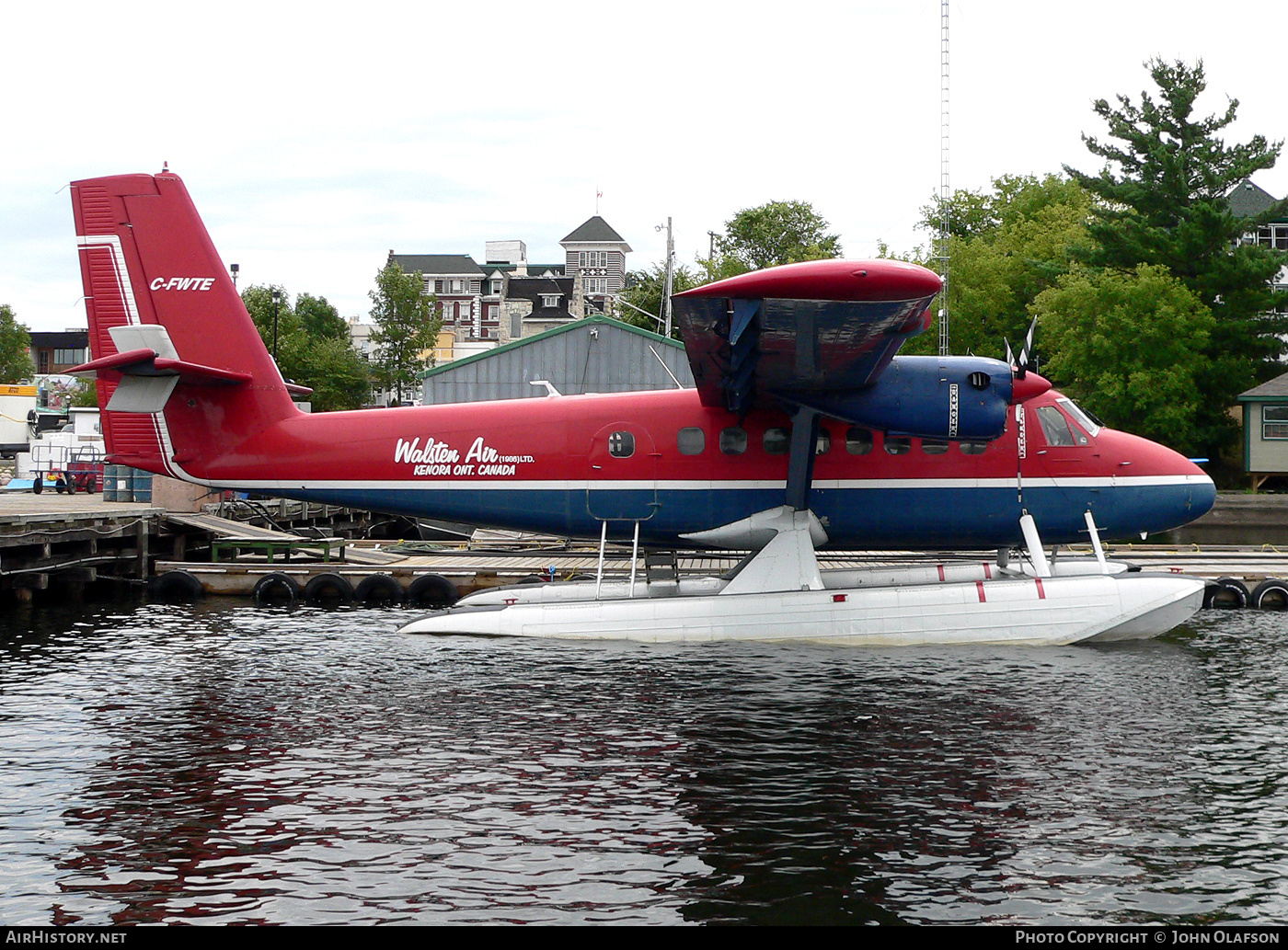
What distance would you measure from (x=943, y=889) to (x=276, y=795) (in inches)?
229

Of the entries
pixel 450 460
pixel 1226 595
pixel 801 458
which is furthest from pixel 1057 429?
pixel 450 460

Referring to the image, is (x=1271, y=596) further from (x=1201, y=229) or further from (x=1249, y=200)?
(x=1249, y=200)

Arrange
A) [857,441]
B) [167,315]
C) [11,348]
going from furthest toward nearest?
[11,348] → [167,315] → [857,441]

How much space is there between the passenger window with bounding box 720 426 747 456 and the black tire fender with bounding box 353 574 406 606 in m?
8.49

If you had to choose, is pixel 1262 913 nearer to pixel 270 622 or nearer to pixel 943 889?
pixel 943 889

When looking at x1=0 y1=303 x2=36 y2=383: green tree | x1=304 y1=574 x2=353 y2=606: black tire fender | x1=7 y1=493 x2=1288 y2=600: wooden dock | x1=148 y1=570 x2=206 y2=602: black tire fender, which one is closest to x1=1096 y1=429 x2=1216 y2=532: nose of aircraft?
x1=7 y1=493 x2=1288 y2=600: wooden dock

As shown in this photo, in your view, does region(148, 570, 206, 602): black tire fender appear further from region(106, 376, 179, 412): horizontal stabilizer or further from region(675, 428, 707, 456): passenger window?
region(675, 428, 707, 456): passenger window

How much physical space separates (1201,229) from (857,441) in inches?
1370

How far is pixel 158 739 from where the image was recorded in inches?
452

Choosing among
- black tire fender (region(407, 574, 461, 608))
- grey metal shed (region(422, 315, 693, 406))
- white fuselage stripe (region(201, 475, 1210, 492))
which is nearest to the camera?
white fuselage stripe (region(201, 475, 1210, 492))

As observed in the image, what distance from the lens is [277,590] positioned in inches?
880

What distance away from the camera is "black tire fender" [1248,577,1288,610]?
842 inches

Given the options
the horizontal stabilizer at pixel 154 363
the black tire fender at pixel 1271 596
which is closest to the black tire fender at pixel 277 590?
the horizontal stabilizer at pixel 154 363

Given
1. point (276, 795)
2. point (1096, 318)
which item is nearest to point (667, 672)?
point (276, 795)
